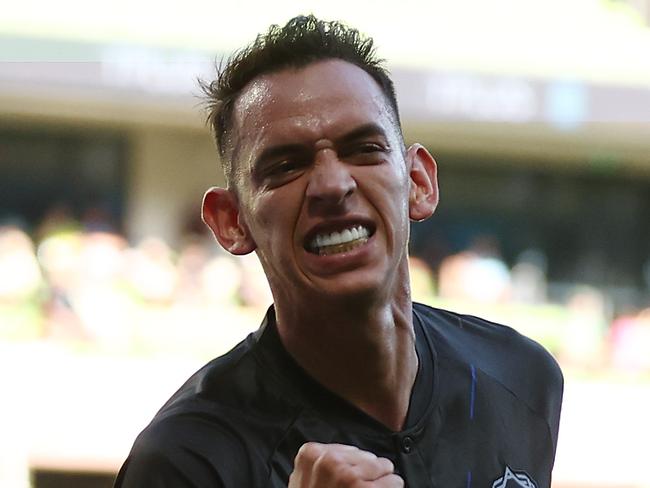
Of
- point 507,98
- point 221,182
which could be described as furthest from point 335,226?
point 221,182

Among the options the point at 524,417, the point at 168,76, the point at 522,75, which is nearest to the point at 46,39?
the point at 168,76

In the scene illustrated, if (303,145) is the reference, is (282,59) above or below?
above

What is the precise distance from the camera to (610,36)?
34.0ft

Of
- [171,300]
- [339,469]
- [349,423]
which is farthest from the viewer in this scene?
[171,300]

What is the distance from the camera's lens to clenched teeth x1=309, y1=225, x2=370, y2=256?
→ 163 cm

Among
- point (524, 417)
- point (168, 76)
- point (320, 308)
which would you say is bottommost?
point (524, 417)

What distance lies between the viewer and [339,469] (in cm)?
146

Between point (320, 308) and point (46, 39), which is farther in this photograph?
point (46, 39)

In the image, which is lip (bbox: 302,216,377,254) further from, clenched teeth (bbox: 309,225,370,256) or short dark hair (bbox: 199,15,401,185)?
short dark hair (bbox: 199,15,401,185)

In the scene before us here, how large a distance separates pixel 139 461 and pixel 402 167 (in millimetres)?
565

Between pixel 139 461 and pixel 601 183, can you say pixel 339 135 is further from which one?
pixel 601 183

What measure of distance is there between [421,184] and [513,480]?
48 centimetres

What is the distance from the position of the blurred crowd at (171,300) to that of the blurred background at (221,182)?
15mm

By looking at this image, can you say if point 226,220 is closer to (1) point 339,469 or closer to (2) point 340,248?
(2) point 340,248
